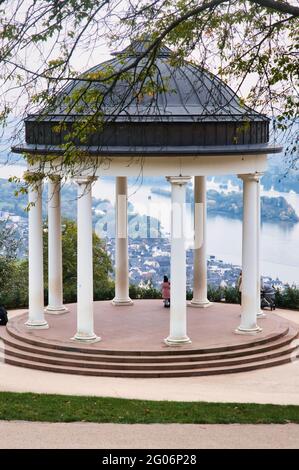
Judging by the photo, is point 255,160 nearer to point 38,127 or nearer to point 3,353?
point 38,127

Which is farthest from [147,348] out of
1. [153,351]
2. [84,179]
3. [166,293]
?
[166,293]

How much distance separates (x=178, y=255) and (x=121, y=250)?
7558mm

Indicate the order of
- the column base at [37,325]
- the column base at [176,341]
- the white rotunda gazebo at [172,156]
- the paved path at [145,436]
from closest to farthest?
the paved path at [145,436], the white rotunda gazebo at [172,156], the column base at [176,341], the column base at [37,325]

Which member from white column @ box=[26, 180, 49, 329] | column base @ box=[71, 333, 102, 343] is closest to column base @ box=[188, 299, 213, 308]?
white column @ box=[26, 180, 49, 329]

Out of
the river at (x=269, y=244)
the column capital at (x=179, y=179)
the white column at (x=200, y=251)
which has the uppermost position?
the column capital at (x=179, y=179)

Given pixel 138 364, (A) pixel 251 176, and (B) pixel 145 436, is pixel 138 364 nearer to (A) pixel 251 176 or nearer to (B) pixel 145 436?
(A) pixel 251 176

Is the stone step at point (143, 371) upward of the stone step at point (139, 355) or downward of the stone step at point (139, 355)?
downward

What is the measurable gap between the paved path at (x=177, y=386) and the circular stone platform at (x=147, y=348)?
16.4 inches

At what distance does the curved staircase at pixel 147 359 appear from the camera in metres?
25.2

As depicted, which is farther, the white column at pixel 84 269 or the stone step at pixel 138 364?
the white column at pixel 84 269

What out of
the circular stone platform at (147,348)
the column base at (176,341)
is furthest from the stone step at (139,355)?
the column base at (176,341)

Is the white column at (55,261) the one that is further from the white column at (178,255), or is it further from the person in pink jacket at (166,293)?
the white column at (178,255)

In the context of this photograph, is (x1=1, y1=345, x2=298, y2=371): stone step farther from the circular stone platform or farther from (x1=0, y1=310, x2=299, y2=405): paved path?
(x1=0, y1=310, x2=299, y2=405): paved path

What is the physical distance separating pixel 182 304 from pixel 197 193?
7.29 metres
